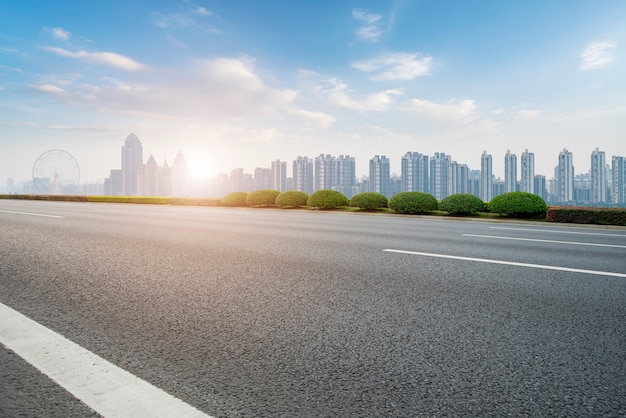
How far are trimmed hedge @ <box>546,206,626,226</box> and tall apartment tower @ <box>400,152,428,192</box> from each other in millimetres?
69421

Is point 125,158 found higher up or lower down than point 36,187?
higher up

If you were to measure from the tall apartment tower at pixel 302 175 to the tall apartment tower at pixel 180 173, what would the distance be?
1862 inches

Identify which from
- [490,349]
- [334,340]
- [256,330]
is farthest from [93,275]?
[490,349]

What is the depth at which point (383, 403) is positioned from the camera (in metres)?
1.99

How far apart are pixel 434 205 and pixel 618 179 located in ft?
192

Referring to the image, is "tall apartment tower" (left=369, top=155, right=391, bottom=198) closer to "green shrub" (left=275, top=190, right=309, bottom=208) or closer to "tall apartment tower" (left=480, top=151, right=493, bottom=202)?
"tall apartment tower" (left=480, top=151, right=493, bottom=202)

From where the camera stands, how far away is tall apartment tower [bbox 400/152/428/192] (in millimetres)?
88150

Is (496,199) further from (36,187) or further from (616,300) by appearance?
(36,187)

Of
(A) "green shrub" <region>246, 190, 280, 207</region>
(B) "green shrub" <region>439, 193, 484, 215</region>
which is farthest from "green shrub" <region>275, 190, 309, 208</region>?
(B) "green shrub" <region>439, 193, 484, 215</region>

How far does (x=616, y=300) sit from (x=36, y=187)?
61777 millimetres

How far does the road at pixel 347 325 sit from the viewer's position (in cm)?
208

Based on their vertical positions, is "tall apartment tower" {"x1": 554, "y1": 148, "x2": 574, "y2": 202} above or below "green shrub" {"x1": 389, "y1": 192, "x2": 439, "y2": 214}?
above

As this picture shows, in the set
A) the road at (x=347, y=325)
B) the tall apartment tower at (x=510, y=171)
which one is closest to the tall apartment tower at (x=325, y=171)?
the tall apartment tower at (x=510, y=171)

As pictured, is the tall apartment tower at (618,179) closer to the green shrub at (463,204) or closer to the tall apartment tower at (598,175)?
the tall apartment tower at (598,175)
